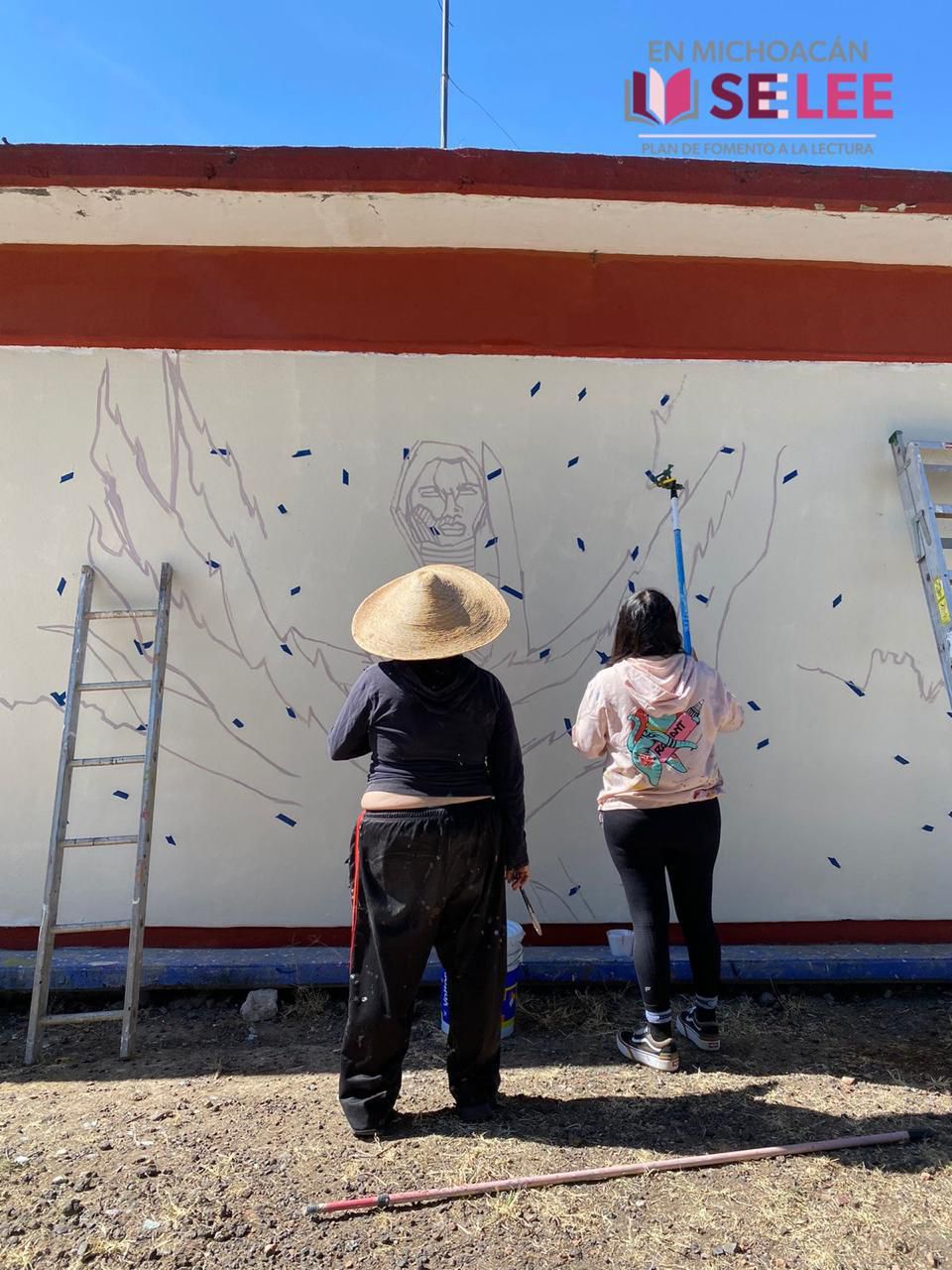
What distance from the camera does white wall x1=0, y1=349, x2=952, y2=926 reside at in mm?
4039

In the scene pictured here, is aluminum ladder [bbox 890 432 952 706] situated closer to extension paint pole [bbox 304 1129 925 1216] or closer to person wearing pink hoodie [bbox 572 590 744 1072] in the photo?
person wearing pink hoodie [bbox 572 590 744 1072]

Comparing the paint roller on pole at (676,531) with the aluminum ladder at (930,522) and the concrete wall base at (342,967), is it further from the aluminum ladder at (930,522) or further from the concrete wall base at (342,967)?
the concrete wall base at (342,967)

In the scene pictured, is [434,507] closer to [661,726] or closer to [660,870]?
[661,726]

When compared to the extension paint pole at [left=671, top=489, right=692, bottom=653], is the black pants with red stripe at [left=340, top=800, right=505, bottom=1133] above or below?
below

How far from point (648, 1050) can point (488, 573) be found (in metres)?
2.07

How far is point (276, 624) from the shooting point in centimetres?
407

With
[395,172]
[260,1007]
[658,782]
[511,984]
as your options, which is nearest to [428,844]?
[658,782]

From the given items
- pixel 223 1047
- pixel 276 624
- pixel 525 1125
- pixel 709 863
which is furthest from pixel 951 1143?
pixel 276 624

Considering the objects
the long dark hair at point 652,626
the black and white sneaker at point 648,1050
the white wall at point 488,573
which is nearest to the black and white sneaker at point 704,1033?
the black and white sneaker at point 648,1050

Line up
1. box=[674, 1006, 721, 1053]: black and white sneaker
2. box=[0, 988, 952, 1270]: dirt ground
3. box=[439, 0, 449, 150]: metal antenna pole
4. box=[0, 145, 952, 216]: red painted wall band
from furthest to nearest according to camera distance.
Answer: box=[439, 0, 449, 150]: metal antenna pole < box=[0, 145, 952, 216]: red painted wall band < box=[674, 1006, 721, 1053]: black and white sneaker < box=[0, 988, 952, 1270]: dirt ground

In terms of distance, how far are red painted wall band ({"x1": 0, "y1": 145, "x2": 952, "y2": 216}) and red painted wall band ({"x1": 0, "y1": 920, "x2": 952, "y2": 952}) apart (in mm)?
3182

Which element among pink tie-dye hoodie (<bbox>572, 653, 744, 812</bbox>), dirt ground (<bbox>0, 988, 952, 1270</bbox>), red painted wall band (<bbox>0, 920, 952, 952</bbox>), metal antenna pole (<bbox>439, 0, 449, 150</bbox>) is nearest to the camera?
dirt ground (<bbox>0, 988, 952, 1270</bbox>)

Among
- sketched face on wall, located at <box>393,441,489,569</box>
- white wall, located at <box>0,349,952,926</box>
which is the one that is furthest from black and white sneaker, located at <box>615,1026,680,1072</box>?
sketched face on wall, located at <box>393,441,489,569</box>

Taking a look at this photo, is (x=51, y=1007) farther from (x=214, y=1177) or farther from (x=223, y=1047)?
(x=214, y=1177)
